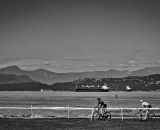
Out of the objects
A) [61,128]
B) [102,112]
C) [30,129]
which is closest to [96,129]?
[61,128]

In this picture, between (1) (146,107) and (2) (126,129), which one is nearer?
(2) (126,129)

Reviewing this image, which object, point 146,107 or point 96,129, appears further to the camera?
point 146,107

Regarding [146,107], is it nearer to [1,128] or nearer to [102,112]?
[102,112]

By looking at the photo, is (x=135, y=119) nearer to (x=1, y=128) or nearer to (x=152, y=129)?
(x=152, y=129)

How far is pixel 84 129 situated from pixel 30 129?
11.0ft

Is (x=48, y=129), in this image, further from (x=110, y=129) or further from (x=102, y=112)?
(x=102, y=112)

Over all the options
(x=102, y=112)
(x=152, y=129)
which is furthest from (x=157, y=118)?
(x=152, y=129)

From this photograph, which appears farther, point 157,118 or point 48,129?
point 157,118

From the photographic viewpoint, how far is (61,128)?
2422cm

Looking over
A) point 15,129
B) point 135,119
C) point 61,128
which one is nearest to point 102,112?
point 135,119

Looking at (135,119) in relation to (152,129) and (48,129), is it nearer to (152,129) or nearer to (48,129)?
(152,129)

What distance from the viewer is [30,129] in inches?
927

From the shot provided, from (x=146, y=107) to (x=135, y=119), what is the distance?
1470mm

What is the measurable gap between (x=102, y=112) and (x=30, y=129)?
9644mm
